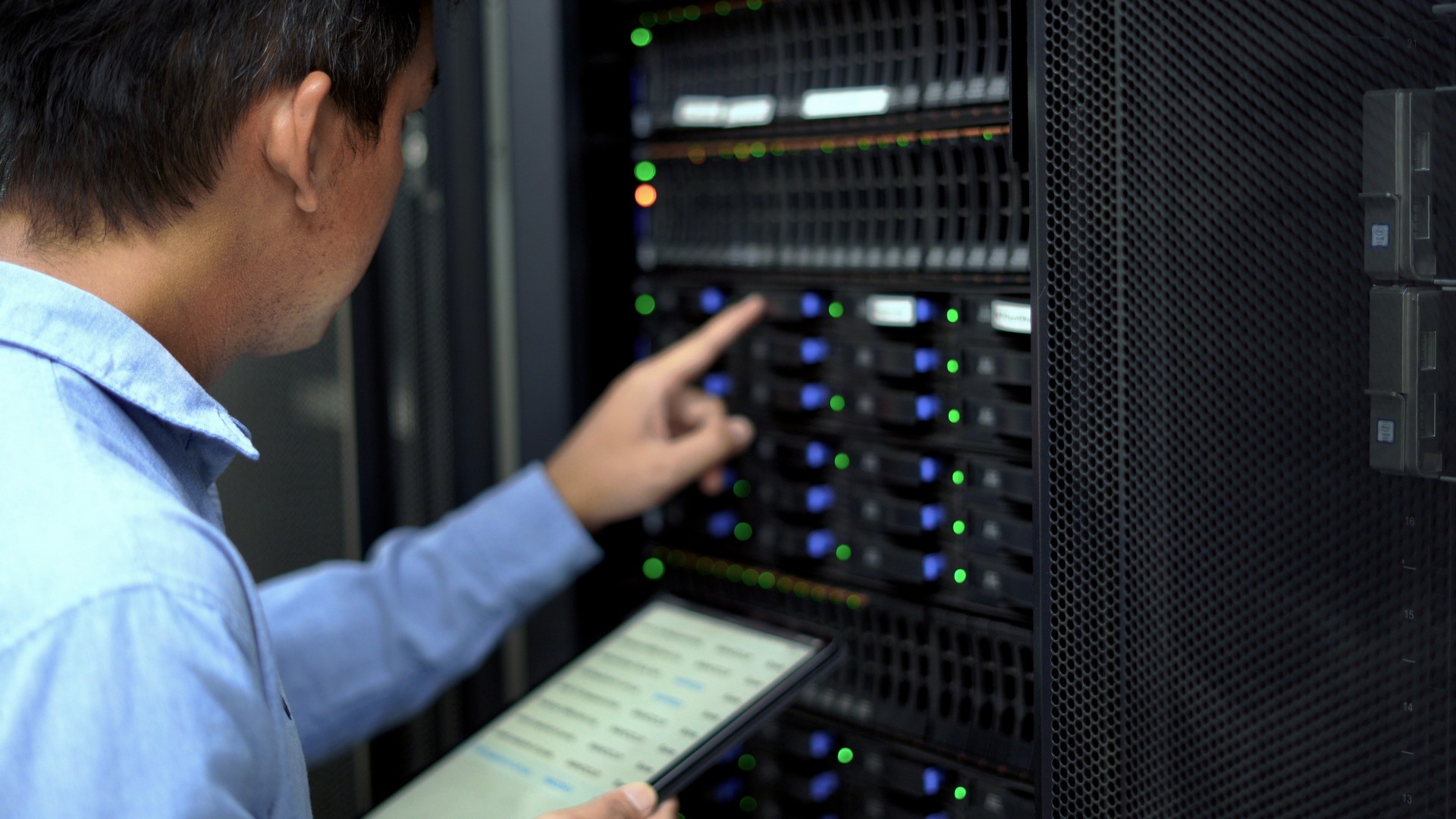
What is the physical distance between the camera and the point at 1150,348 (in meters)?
0.79

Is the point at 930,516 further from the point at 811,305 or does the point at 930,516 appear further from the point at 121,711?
the point at 121,711

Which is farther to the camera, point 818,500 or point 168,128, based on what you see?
point 818,500

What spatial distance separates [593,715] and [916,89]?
0.66 metres

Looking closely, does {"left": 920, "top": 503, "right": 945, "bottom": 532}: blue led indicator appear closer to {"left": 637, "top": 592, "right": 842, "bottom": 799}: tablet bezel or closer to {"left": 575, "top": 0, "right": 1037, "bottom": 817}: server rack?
{"left": 575, "top": 0, "right": 1037, "bottom": 817}: server rack

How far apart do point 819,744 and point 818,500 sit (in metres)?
0.26

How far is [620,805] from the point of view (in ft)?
2.96

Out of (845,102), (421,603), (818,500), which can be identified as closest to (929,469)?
(818,500)

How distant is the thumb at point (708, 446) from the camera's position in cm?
128

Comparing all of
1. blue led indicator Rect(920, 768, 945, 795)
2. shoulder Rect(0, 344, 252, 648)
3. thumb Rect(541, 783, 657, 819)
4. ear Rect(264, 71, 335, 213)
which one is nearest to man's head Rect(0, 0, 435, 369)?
ear Rect(264, 71, 335, 213)

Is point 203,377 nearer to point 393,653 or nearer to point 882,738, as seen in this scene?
point 393,653

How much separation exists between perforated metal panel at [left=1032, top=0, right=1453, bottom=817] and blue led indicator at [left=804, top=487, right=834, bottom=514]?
16.8 inches

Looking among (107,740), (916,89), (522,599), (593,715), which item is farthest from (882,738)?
(107,740)

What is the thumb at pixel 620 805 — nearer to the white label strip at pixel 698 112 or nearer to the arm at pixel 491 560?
the arm at pixel 491 560

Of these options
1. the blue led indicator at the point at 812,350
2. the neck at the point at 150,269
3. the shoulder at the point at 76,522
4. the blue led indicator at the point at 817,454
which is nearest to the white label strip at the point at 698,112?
the blue led indicator at the point at 812,350
